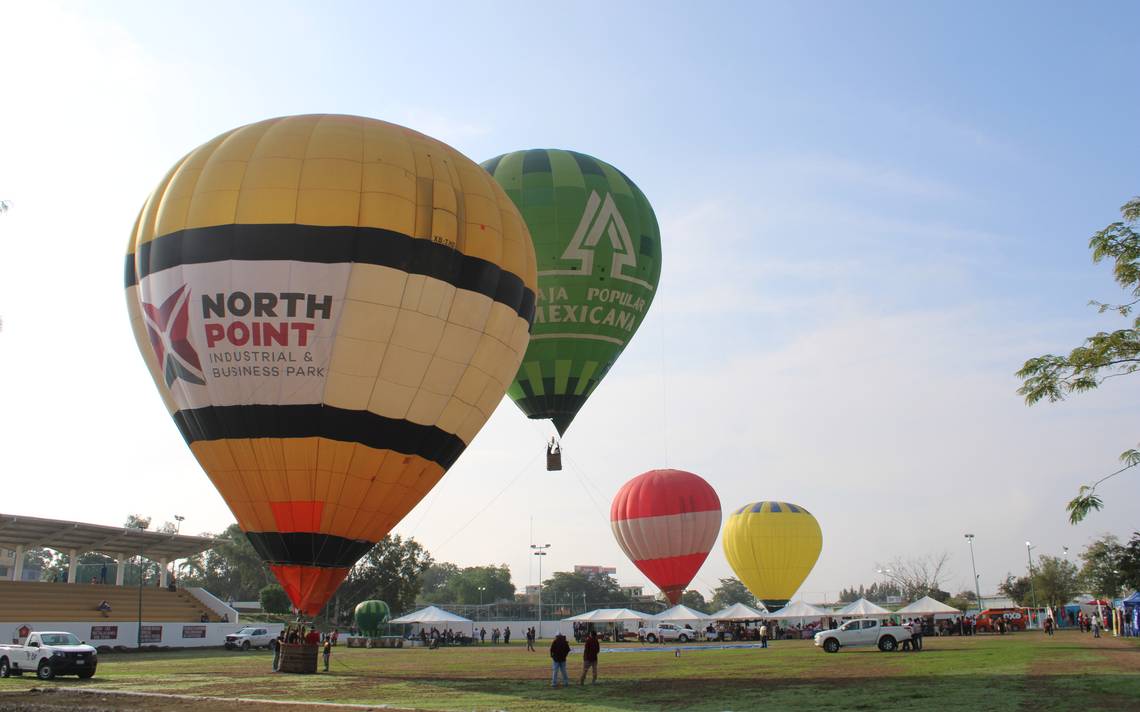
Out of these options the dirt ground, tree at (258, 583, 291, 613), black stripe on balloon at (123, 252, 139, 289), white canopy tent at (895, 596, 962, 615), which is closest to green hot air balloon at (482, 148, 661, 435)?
black stripe on balloon at (123, 252, 139, 289)

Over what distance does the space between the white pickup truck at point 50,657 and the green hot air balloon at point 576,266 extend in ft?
51.1

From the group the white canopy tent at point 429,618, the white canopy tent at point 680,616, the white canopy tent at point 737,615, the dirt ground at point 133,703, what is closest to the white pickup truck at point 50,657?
the dirt ground at point 133,703

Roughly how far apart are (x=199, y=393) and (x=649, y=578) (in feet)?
118

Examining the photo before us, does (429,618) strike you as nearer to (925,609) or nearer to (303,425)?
(925,609)

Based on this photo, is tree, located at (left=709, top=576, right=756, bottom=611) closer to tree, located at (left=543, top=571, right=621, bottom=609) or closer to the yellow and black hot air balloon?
tree, located at (left=543, top=571, right=621, bottom=609)

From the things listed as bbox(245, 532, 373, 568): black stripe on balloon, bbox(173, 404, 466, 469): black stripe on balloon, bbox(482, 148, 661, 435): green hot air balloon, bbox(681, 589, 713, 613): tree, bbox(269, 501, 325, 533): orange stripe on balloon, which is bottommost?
bbox(681, 589, 713, 613): tree

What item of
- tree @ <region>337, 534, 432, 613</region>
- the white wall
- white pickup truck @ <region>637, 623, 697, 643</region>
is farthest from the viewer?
tree @ <region>337, 534, 432, 613</region>

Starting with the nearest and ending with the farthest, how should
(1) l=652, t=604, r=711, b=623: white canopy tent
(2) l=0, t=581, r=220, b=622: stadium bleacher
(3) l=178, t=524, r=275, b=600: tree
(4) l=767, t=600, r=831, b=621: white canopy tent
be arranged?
(2) l=0, t=581, r=220, b=622: stadium bleacher → (4) l=767, t=600, r=831, b=621: white canopy tent → (1) l=652, t=604, r=711, b=623: white canopy tent → (3) l=178, t=524, r=275, b=600: tree

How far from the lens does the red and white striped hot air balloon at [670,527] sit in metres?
49.7

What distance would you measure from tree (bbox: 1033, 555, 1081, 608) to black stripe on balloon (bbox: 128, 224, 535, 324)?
86130 millimetres

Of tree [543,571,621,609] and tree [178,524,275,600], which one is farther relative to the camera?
tree [543,571,621,609]

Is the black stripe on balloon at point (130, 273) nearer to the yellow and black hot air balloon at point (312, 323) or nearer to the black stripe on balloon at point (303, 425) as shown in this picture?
the yellow and black hot air balloon at point (312, 323)

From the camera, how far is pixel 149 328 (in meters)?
20.4

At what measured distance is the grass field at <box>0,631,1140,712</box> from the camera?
50.1 feet
